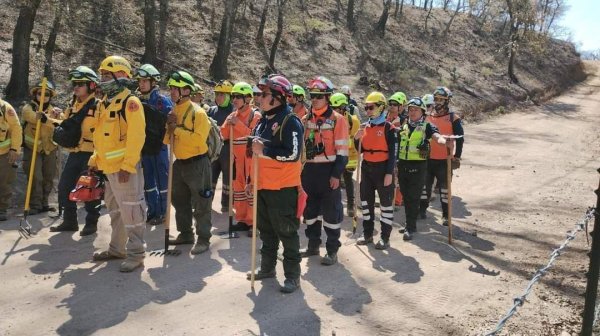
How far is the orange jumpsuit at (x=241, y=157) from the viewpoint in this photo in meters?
7.81

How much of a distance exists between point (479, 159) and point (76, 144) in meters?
12.3

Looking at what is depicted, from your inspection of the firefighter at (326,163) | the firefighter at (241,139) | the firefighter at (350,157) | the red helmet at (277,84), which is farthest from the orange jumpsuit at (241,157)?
the red helmet at (277,84)

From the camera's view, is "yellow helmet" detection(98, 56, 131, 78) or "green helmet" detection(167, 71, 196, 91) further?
"green helmet" detection(167, 71, 196, 91)

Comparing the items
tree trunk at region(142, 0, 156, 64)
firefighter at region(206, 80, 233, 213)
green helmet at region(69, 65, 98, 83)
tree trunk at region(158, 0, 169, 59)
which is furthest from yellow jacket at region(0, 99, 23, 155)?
tree trunk at region(158, 0, 169, 59)

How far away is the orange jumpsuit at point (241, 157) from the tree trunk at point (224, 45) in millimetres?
12083

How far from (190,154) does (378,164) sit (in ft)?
8.76

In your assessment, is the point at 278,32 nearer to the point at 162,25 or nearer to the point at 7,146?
the point at 162,25

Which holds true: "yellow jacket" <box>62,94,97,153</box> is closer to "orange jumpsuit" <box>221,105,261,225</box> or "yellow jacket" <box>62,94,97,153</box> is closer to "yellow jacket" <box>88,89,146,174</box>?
"yellow jacket" <box>88,89,146,174</box>

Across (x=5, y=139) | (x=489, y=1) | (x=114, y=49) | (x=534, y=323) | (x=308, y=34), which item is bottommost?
(x=534, y=323)

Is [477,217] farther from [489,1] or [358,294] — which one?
[489,1]

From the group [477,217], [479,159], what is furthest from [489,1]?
[477,217]

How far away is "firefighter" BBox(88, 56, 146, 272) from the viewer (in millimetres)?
5637

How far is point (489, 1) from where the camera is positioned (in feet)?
138

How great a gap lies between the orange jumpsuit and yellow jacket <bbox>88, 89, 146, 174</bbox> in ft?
7.12
